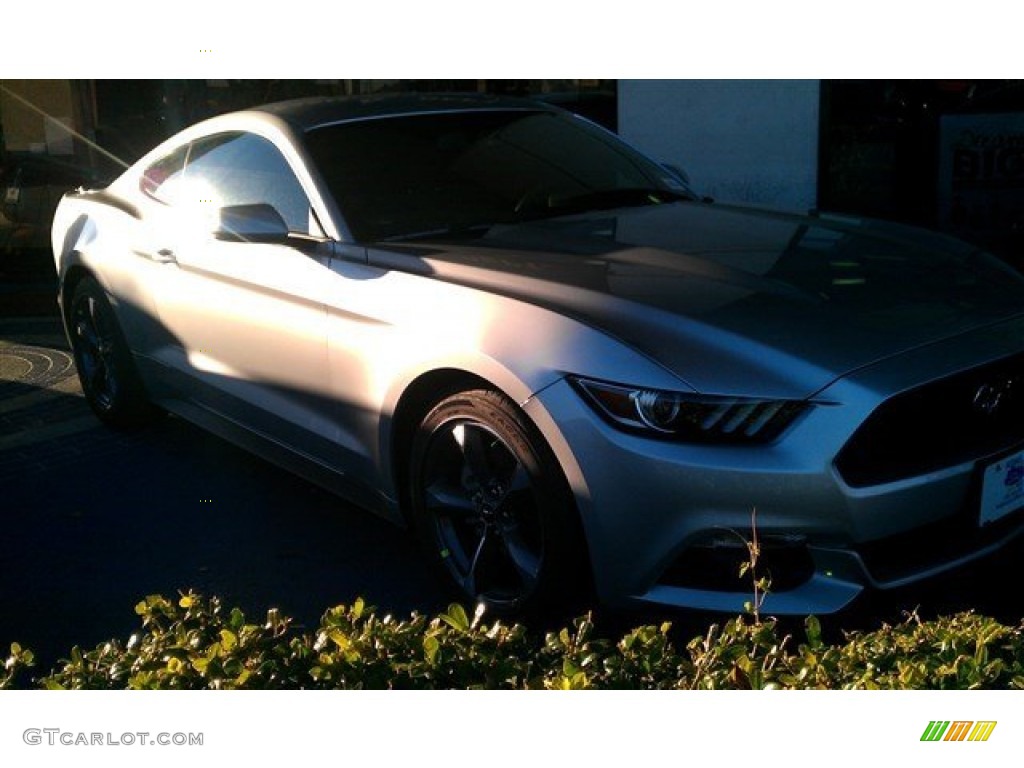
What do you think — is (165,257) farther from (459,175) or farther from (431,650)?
(431,650)

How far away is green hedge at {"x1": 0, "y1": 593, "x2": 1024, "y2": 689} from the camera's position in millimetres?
2537

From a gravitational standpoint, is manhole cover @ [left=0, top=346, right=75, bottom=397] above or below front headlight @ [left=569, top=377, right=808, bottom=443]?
below

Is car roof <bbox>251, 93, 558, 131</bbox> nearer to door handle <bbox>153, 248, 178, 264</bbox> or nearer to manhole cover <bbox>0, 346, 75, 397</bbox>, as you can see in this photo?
door handle <bbox>153, 248, 178, 264</bbox>

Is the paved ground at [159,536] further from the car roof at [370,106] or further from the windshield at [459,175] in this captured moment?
the car roof at [370,106]

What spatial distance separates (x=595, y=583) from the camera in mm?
3580

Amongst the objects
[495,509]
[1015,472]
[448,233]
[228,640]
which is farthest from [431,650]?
[448,233]

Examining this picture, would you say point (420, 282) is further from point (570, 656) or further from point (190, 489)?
point (190, 489)

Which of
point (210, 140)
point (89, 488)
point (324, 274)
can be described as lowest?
point (89, 488)
